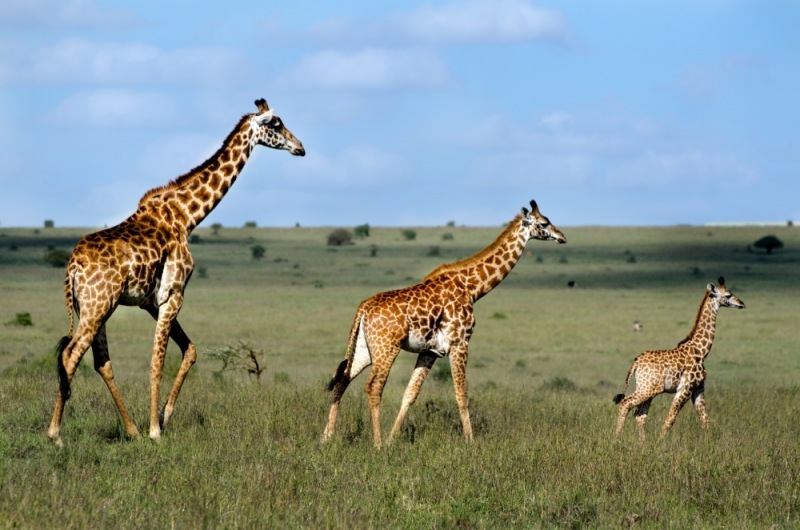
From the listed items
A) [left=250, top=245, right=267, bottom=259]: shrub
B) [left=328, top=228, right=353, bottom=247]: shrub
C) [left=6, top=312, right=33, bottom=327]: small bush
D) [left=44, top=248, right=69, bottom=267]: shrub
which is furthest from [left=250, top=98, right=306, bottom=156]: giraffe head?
[left=328, top=228, right=353, bottom=247]: shrub

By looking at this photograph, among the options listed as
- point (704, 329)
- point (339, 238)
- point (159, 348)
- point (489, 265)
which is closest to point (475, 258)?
point (489, 265)

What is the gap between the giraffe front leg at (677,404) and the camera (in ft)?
46.4

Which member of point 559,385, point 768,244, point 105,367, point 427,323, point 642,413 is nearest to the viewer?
point 105,367

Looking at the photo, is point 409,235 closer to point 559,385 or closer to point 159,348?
point 559,385

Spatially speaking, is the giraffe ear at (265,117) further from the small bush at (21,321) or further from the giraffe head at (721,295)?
the small bush at (21,321)

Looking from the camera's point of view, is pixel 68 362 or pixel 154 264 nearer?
pixel 68 362

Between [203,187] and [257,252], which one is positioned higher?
[203,187]

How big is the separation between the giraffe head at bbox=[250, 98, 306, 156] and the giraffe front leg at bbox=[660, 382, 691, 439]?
17.4ft

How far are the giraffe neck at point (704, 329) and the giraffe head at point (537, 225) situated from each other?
2.32 meters

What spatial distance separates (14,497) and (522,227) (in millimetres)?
6935

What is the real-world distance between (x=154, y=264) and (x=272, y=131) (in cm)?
213

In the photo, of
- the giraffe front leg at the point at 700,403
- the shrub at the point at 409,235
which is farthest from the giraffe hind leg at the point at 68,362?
the shrub at the point at 409,235

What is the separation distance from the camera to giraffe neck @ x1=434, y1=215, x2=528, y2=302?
13.5m

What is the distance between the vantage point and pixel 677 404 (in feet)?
47.0
